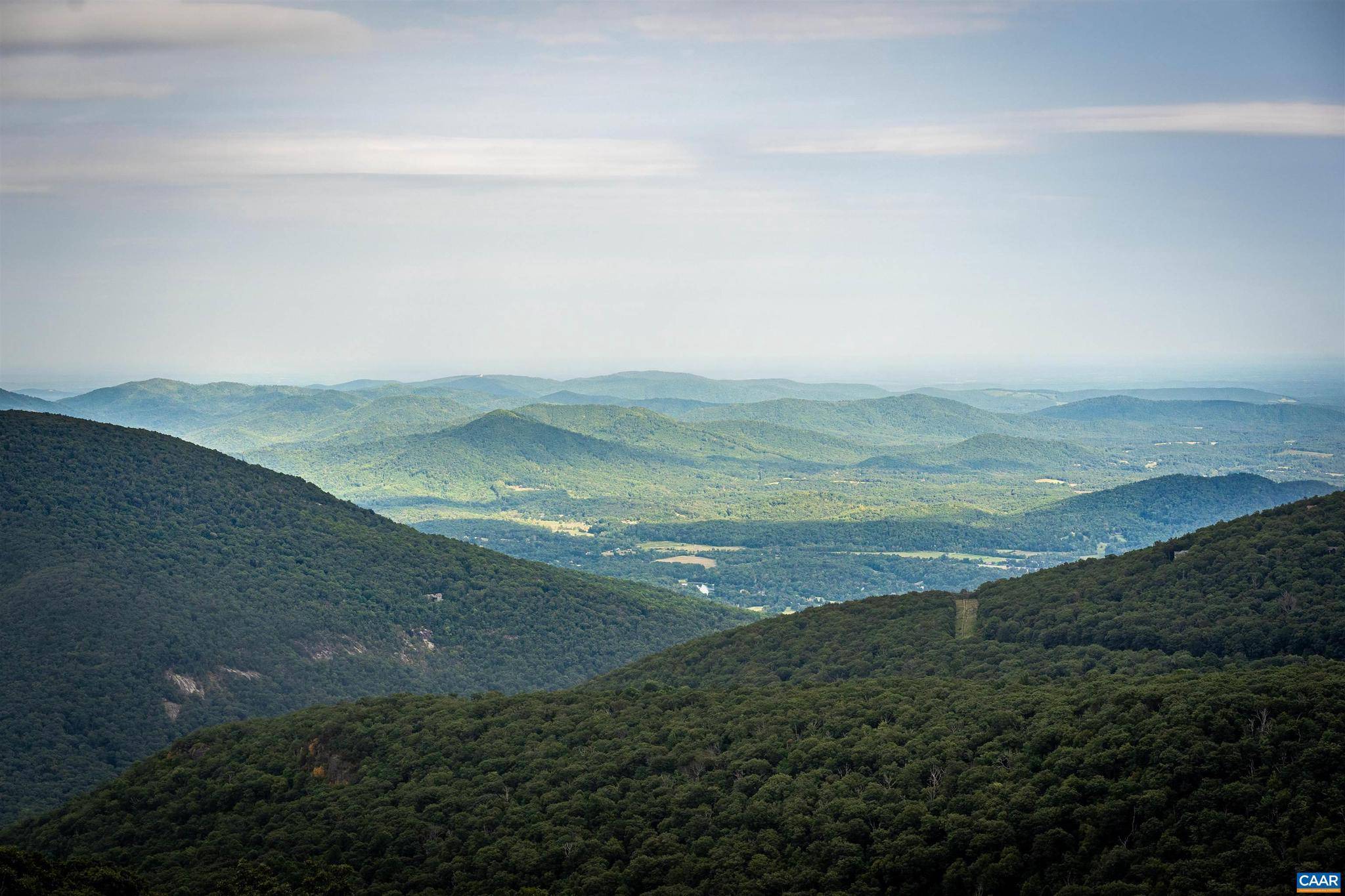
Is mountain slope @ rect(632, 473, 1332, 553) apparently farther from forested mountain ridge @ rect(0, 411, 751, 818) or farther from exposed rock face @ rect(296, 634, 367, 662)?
exposed rock face @ rect(296, 634, 367, 662)

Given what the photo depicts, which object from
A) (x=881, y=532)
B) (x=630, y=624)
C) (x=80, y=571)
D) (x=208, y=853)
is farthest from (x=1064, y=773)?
(x=881, y=532)

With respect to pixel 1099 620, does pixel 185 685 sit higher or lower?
lower

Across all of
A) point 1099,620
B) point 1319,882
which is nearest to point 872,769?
point 1319,882

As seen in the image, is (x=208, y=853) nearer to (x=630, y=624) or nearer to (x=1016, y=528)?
(x=630, y=624)

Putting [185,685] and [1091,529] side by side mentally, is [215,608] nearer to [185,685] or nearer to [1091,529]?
[185,685]

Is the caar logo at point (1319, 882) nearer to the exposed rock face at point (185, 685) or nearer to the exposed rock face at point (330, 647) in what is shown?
the exposed rock face at point (185, 685)

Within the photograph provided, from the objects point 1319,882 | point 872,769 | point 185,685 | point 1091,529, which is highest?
point 1319,882

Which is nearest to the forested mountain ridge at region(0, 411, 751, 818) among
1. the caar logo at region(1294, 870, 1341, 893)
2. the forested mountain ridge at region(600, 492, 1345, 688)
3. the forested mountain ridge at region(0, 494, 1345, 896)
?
the forested mountain ridge at region(0, 494, 1345, 896)
